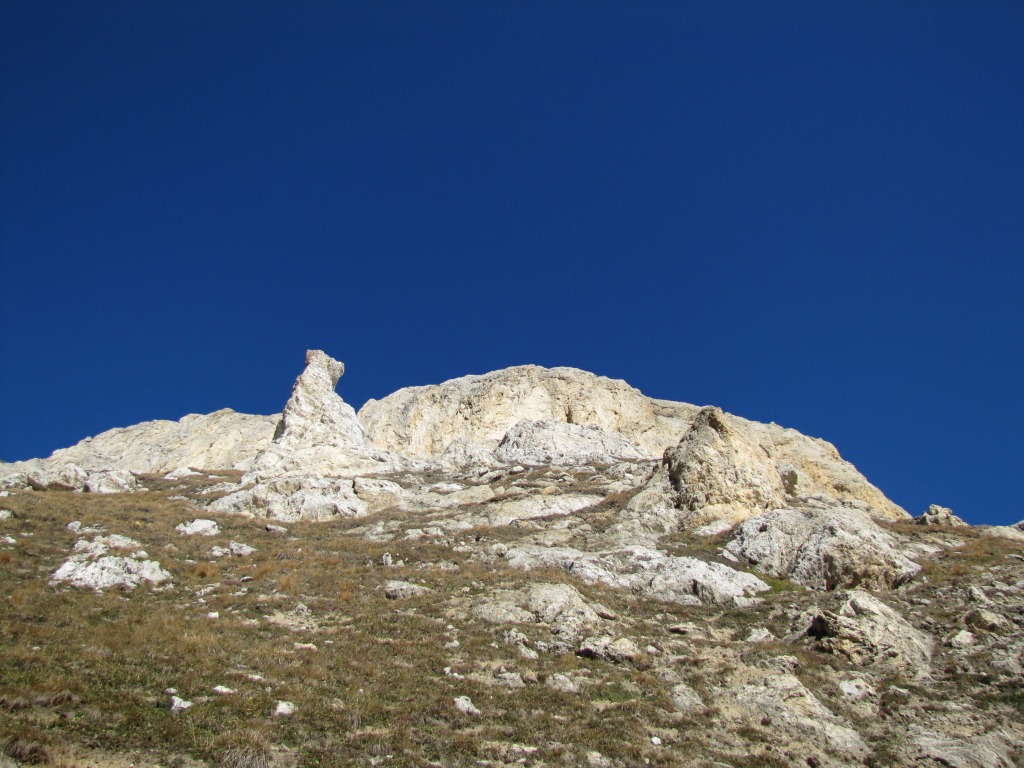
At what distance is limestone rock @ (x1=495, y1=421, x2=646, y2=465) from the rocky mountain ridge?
18.5 ft

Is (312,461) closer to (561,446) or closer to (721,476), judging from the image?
Result: (561,446)

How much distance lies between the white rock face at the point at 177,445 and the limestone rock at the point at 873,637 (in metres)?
72.8

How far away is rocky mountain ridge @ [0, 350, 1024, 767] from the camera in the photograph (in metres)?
13.4

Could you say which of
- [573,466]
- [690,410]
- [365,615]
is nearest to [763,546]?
[365,615]

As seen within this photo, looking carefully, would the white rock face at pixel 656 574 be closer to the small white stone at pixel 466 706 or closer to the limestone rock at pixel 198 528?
the small white stone at pixel 466 706

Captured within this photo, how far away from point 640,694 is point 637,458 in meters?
50.1

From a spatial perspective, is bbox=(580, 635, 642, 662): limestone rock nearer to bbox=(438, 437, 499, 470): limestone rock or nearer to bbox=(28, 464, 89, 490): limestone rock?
bbox=(438, 437, 499, 470): limestone rock

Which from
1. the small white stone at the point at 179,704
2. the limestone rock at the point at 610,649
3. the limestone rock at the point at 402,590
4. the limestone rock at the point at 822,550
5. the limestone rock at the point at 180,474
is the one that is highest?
the limestone rock at the point at 180,474

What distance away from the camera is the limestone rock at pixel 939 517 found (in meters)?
34.3

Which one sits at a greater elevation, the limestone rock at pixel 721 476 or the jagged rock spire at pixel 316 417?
A: the jagged rock spire at pixel 316 417

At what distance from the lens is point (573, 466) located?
54.8 metres

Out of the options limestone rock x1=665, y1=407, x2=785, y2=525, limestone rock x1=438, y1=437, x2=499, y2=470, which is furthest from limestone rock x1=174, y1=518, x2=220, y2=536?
limestone rock x1=438, y1=437, x2=499, y2=470

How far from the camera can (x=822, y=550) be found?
23.5 m

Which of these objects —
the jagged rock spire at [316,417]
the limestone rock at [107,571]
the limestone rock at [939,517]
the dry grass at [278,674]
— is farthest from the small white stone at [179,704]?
the jagged rock spire at [316,417]
